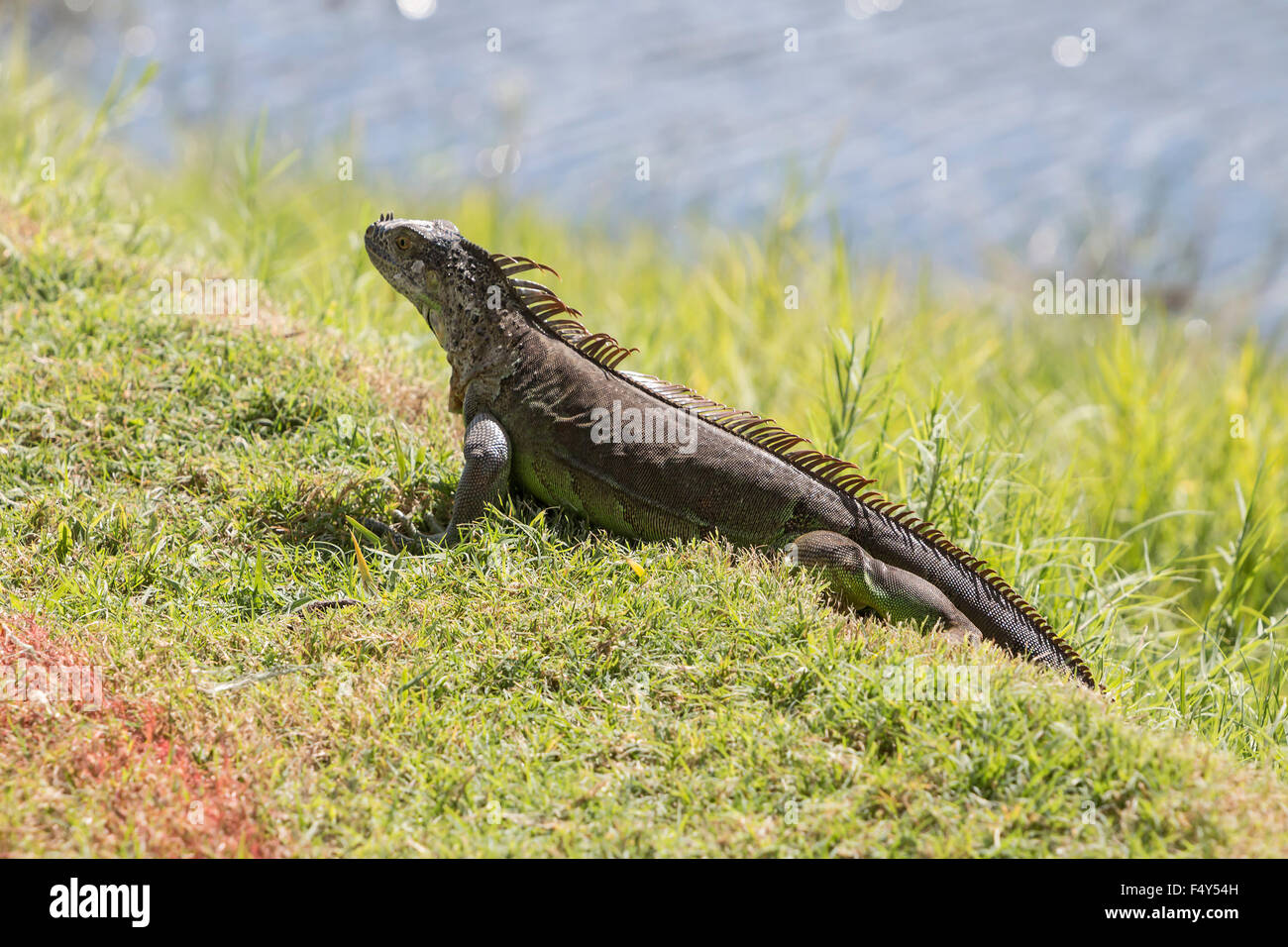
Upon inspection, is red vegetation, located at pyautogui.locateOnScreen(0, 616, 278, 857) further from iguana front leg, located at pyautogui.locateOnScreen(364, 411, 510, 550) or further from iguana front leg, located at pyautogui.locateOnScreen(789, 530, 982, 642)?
iguana front leg, located at pyautogui.locateOnScreen(789, 530, 982, 642)

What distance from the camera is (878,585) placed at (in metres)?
4.52

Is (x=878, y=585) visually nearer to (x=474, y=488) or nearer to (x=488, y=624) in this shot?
(x=488, y=624)

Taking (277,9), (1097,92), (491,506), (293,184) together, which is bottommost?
(491,506)

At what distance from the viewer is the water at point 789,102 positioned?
1170cm

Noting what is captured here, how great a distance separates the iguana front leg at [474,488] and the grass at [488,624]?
12 cm

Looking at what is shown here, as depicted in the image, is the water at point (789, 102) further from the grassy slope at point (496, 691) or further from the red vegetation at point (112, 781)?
the red vegetation at point (112, 781)

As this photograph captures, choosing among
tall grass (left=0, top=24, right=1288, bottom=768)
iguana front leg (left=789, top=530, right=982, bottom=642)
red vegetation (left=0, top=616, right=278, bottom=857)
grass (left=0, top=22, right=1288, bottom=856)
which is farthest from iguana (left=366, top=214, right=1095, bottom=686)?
red vegetation (left=0, top=616, right=278, bottom=857)

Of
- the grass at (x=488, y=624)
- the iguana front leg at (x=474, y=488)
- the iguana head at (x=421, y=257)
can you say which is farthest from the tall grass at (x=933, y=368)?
the iguana front leg at (x=474, y=488)

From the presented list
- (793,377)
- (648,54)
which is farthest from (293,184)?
(648,54)

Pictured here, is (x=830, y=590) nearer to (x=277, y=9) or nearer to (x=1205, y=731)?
(x=1205, y=731)

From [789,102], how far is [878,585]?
10446mm

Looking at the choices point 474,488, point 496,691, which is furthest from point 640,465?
point 496,691
